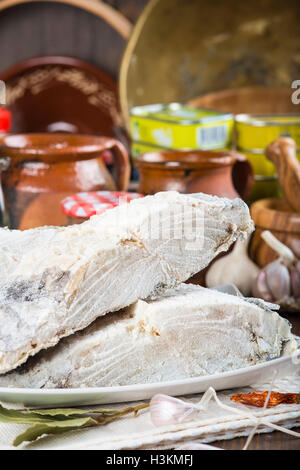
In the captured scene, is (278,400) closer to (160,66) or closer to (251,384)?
(251,384)

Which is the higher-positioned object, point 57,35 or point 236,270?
point 57,35

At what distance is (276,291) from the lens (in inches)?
49.3

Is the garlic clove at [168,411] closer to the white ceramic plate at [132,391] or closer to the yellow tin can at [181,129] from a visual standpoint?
the white ceramic plate at [132,391]

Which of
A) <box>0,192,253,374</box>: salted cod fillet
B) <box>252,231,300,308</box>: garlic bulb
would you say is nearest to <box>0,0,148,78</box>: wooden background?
<box>252,231,300,308</box>: garlic bulb

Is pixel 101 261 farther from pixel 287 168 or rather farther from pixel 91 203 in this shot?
pixel 287 168

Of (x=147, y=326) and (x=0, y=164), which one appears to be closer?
(x=147, y=326)

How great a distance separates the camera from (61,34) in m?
2.84

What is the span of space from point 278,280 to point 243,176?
0.32 meters

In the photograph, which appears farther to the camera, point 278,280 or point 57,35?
point 57,35

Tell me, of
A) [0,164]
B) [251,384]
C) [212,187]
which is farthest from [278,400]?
[0,164]

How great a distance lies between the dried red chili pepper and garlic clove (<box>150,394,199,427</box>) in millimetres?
92

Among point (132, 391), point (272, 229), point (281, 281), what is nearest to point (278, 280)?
point (281, 281)

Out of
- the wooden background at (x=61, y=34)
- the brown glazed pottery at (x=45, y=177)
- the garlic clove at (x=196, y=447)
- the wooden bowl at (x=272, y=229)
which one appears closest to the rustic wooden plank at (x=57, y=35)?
the wooden background at (x=61, y=34)
